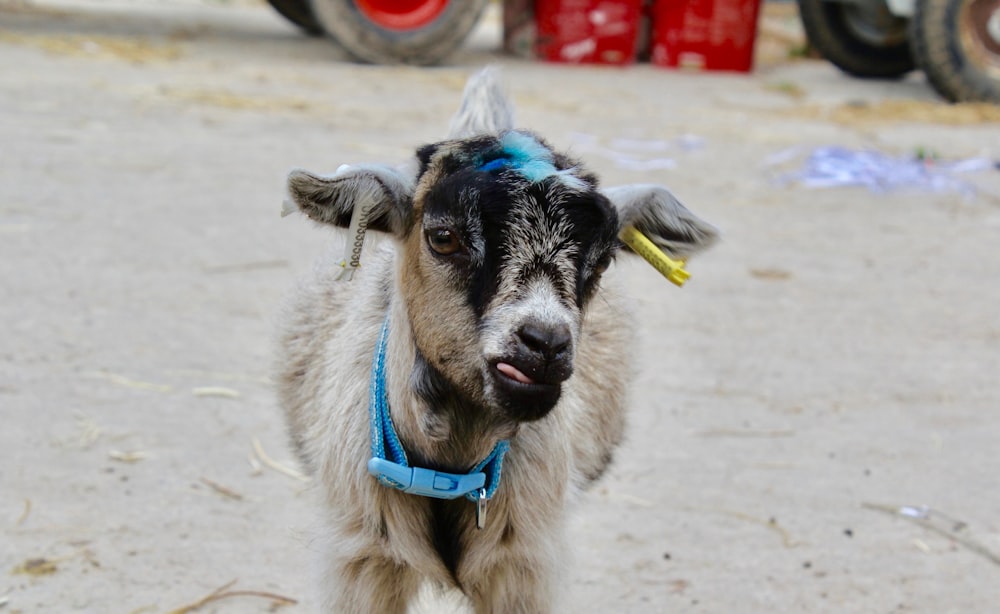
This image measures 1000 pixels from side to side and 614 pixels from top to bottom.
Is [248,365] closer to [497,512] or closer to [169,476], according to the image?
[169,476]

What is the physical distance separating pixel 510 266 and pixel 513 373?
0.23 m

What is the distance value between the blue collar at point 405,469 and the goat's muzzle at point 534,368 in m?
0.35

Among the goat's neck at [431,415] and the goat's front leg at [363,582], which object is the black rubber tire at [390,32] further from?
the goat's front leg at [363,582]

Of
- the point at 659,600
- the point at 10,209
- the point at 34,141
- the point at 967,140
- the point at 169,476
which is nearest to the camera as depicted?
the point at 659,600

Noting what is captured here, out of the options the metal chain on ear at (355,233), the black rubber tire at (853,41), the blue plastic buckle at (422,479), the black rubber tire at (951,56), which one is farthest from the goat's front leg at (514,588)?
the black rubber tire at (853,41)

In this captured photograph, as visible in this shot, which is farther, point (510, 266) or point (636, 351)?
point (636, 351)

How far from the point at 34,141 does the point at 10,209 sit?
1520 mm

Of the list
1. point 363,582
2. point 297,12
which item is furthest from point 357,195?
point 297,12

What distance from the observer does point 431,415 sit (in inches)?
110

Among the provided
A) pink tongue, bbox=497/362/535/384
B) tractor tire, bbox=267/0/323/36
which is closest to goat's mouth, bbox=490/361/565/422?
pink tongue, bbox=497/362/535/384

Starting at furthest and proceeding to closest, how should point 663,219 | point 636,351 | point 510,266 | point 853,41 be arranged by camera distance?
point 853,41 < point 636,351 < point 663,219 < point 510,266

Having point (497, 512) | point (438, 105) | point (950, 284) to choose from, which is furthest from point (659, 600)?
point (438, 105)

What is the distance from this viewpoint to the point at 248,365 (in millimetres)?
5051

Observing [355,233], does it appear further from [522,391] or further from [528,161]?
[522,391]
